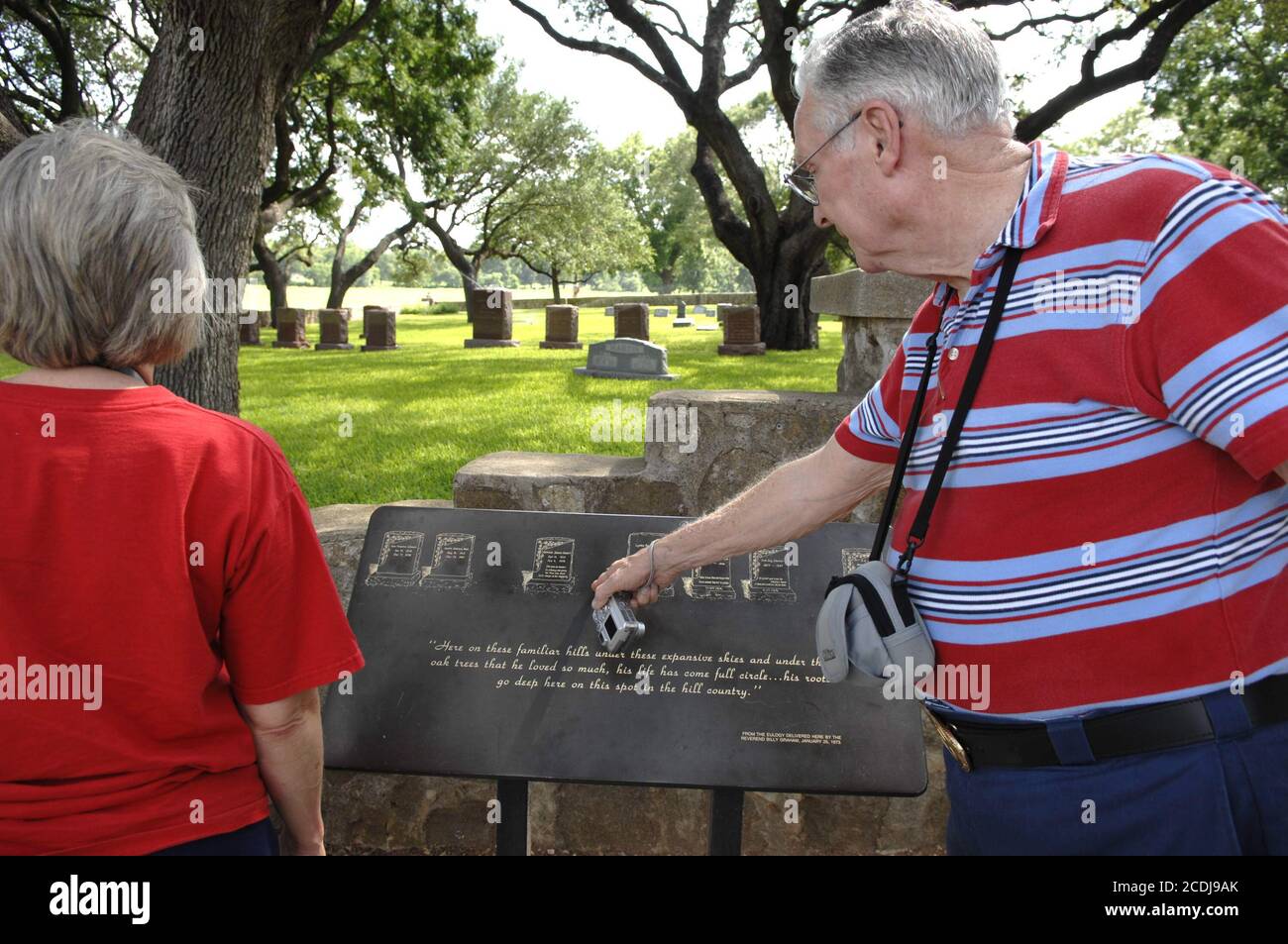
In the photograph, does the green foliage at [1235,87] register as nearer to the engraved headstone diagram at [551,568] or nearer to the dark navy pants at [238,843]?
the engraved headstone diagram at [551,568]

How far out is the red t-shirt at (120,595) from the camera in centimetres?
147

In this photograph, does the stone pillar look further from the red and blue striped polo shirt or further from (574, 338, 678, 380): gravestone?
(574, 338, 678, 380): gravestone

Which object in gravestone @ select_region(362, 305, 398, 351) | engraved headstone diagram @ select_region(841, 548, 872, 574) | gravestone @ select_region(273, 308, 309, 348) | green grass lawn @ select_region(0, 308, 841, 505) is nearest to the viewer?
engraved headstone diagram @ select_region(841, 548, 872, 574)

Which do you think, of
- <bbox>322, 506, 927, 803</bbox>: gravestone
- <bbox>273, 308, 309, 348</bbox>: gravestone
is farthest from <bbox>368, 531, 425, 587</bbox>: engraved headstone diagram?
<bbox>273, 308, 309, 348</bbox>: gravestone

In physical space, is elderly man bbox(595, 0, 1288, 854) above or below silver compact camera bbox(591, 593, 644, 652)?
above

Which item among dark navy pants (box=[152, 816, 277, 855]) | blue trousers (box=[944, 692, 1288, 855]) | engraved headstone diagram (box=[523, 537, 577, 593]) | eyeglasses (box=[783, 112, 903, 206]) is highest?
eyeglasses (box=[783, 112, 903, 206])

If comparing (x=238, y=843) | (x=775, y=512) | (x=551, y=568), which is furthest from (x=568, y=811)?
(x=238, y=843)

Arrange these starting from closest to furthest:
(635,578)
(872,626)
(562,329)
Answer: (872,626) < (635,578) < (562,329)

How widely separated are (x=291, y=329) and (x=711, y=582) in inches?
832

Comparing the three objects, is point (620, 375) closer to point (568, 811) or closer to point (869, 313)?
point (869, 313)

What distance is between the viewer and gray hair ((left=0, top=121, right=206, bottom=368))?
1449 millimetres

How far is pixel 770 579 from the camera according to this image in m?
2.74

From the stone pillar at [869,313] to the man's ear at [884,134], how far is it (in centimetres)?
282

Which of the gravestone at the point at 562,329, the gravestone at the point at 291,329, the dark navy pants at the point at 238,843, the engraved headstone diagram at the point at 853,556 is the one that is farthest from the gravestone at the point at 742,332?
the dark navy pants at the point at 238,843
